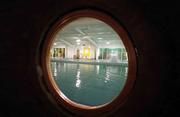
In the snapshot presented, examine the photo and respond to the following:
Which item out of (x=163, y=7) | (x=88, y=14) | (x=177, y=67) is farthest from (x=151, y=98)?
(x=88, y=14)

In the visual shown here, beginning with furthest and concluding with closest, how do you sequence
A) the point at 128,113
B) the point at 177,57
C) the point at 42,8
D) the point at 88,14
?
the point at 42,8 < the point at 88,14 < the point at 128,113 < the point at 177,57

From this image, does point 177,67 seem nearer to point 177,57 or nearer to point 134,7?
point 177,57

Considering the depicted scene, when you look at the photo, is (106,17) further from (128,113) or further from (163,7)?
(128,113)

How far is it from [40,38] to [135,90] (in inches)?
33.7

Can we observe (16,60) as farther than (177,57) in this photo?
Yes

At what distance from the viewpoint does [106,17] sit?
1274mm

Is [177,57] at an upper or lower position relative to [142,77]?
upper

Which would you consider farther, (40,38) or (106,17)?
(40,38)

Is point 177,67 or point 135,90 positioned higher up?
point 177,67

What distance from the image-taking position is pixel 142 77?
1151 mm

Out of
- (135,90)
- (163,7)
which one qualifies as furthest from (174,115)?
(163,7)

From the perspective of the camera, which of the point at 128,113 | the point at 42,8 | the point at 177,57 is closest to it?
the point at 177,57

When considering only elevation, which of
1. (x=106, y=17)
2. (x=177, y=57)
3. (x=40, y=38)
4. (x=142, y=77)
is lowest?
(x=142, y=77)

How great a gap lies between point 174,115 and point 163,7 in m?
0.69
